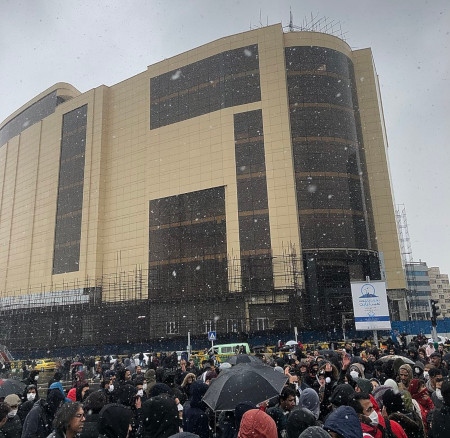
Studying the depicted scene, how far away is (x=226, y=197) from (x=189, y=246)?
19.9ft

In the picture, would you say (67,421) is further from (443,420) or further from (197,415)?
Result: (443,420)

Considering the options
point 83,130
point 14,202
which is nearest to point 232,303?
point 83,130

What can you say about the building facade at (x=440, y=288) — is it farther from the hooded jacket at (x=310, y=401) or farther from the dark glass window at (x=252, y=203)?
the hooded jacket at (x=310, y=401)

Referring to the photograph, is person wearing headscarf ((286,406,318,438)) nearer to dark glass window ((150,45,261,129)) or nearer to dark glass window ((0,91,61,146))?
dark glass window ((150,45,261,129))

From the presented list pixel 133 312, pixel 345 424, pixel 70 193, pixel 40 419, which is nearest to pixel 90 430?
pixel 345 424

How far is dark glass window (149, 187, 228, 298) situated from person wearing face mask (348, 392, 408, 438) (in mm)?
35246

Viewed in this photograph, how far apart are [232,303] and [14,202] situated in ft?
128

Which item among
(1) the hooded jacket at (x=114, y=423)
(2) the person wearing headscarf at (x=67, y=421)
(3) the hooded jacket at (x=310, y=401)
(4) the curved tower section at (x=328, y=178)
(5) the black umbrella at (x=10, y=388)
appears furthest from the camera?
(4) the curved tower section at (x=328, y=178)

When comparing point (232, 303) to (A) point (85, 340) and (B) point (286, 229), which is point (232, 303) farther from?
(A) point (85, 340)

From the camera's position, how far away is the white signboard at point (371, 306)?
1964 centimetres

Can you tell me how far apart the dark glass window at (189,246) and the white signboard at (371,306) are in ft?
66.0

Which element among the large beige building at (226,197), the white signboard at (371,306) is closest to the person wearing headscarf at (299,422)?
the white signboard at (371,306)

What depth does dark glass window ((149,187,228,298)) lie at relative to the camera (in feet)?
132

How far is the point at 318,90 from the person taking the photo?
1628 inches
